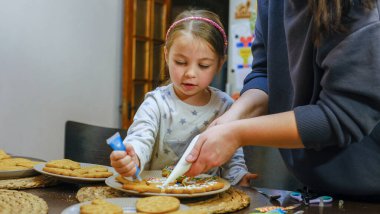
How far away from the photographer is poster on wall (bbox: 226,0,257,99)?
420cm

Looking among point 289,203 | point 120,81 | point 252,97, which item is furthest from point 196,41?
point 120,81

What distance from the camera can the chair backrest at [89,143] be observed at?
5.77ft

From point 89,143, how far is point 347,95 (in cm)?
120

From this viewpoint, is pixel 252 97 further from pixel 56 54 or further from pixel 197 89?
pixel 56 54

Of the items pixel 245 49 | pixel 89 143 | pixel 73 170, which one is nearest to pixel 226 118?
pixel 73 170

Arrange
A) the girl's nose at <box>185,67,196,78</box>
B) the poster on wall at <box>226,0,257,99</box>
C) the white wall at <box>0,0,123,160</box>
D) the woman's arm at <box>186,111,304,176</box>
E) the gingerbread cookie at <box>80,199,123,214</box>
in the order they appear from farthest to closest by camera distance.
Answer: the poster on wall at <box>226,0,257,99</box>, the white wall at <box>0,0,123,160</box>, the girl's nose at <box>185,67,196,78</box>, the woman's arm at <box>186,111,304,176</box>, the gingerbread cookie at <box>80,199,123,214</box>

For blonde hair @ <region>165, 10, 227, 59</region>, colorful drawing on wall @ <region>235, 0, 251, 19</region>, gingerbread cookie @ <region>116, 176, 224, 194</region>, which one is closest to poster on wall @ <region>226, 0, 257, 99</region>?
colorful drawing on wall @ <region>235, 0, 251, 19</region>

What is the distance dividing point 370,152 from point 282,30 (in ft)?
1.21

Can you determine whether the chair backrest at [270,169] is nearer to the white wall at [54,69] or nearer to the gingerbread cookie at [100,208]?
the gingerbread cookie at [100,208]

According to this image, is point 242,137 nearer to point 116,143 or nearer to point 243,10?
point 116,143

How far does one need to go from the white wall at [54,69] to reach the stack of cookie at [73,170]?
5.98ft

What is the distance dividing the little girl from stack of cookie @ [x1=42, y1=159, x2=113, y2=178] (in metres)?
0.20

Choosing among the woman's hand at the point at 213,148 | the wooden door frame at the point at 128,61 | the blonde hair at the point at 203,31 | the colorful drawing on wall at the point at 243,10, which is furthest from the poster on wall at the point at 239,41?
the woman's hand at the point at 213,148

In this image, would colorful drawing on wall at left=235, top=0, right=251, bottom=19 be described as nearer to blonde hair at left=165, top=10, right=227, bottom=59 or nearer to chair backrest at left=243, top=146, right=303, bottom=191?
blonde hair at left=165, top=10, right=227, bottom=59
